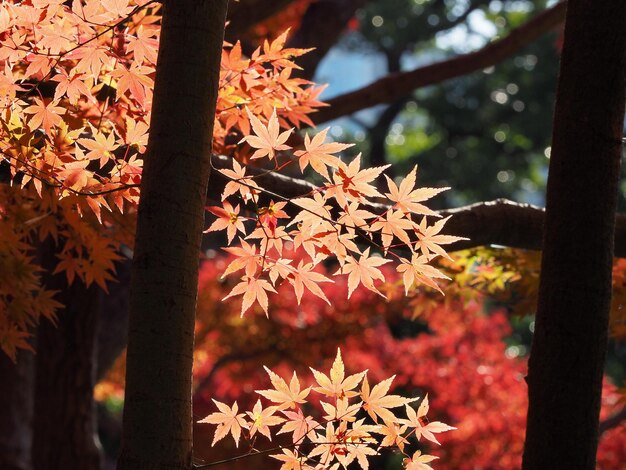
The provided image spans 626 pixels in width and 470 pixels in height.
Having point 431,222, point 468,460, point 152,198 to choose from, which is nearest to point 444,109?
point 468,460

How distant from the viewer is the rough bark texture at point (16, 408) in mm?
5723

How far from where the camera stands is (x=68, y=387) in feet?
17.8

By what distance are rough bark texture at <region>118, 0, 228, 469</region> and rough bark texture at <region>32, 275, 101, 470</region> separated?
3.61 m

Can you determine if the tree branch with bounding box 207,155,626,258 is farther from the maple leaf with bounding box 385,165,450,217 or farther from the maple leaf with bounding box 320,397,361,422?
the maple leaf with bounding box 320,397,361,422

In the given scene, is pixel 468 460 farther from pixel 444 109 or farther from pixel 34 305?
pixel 444 109

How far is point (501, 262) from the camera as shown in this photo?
4.01 meters

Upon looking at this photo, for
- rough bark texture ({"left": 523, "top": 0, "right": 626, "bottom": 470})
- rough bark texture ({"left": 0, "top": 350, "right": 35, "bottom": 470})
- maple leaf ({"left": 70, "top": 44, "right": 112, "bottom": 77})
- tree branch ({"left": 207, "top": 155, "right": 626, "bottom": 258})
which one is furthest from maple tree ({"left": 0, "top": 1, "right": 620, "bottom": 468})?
rough bark texture ({"left": 0, "top": 350, "right": 35, "bottom": 470})

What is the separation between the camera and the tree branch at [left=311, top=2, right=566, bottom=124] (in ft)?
18.6

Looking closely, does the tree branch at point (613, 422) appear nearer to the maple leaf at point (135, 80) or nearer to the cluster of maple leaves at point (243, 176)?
the cluster of maple leaves at point (243, 176)

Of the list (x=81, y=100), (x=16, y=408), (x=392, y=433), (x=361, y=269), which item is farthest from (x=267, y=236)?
(x=16, y=408)

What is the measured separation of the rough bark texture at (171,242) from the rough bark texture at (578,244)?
0.98m

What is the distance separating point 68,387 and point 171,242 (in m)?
3.88

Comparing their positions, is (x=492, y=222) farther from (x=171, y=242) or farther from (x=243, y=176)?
(x=171, y=242)

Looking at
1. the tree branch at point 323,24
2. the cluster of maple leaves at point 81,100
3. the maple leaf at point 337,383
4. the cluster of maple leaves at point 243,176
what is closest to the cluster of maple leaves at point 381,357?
the tree branch at point 323,24
